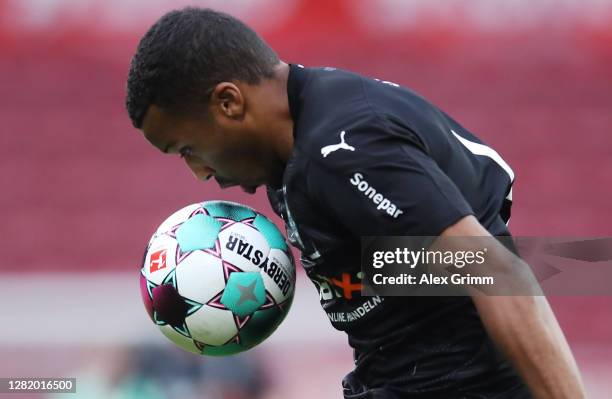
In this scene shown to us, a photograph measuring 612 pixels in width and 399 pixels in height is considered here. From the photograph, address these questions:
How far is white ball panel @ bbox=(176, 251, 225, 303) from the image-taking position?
2.55m

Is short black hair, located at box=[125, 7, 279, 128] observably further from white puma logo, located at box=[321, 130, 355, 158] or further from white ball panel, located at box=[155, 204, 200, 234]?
white ball panel, located at box=[155, 204, 200, 234]

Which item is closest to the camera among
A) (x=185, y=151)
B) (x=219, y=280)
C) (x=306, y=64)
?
→ (x=185, y=151)

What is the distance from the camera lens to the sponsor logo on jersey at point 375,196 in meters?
1.96

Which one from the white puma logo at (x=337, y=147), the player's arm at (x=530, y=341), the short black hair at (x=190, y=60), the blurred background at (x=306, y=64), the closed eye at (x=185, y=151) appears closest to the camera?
the player's arm at (x=530, y=341)

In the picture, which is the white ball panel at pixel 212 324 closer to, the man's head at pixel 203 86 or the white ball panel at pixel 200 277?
the white ball panel at pixel 200 277

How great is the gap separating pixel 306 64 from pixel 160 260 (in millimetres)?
5385

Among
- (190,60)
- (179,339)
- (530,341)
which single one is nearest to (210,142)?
(190,60)

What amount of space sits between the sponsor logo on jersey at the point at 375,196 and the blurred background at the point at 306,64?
14.0 feet

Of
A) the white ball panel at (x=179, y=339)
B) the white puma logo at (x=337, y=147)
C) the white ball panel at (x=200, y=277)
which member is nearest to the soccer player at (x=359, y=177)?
the white puma logo at (x=337, y=147)

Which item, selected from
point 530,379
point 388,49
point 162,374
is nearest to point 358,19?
point 388,49

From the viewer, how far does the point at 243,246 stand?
8.50 ft

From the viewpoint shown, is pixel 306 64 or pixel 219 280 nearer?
pixel 219 280

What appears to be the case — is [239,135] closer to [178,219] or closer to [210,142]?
[210,142]

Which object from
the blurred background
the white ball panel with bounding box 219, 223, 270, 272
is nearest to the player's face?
the white ball panel with bounding box 219, 223, 270, 272
